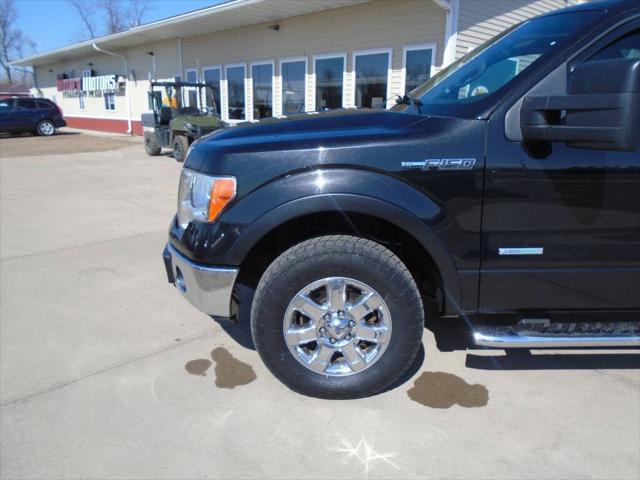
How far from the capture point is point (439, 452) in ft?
7.55

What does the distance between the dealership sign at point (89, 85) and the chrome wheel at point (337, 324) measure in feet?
79.3

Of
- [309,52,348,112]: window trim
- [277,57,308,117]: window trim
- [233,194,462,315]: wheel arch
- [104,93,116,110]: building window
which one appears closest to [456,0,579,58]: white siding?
[309,52,348,112]: window trim

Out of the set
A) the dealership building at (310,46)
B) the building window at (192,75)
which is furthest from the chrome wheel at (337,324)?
the building window at (192,75)

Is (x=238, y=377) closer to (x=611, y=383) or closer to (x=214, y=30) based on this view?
(x=611, y=383)

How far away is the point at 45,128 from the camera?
2325 cm

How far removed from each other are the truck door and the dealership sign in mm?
24541

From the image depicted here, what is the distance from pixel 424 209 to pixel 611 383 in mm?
1634

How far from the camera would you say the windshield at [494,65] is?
249 cm

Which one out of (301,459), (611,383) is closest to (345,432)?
(301,459)

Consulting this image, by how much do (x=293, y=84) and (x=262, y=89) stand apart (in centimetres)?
153

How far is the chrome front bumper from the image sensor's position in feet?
8.35

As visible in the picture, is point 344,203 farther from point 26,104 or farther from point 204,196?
point 26,104

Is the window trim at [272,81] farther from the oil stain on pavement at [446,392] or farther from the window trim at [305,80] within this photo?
the oil stain on pavement at [446,392]

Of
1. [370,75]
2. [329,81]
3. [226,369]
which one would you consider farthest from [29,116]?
[226,369]
